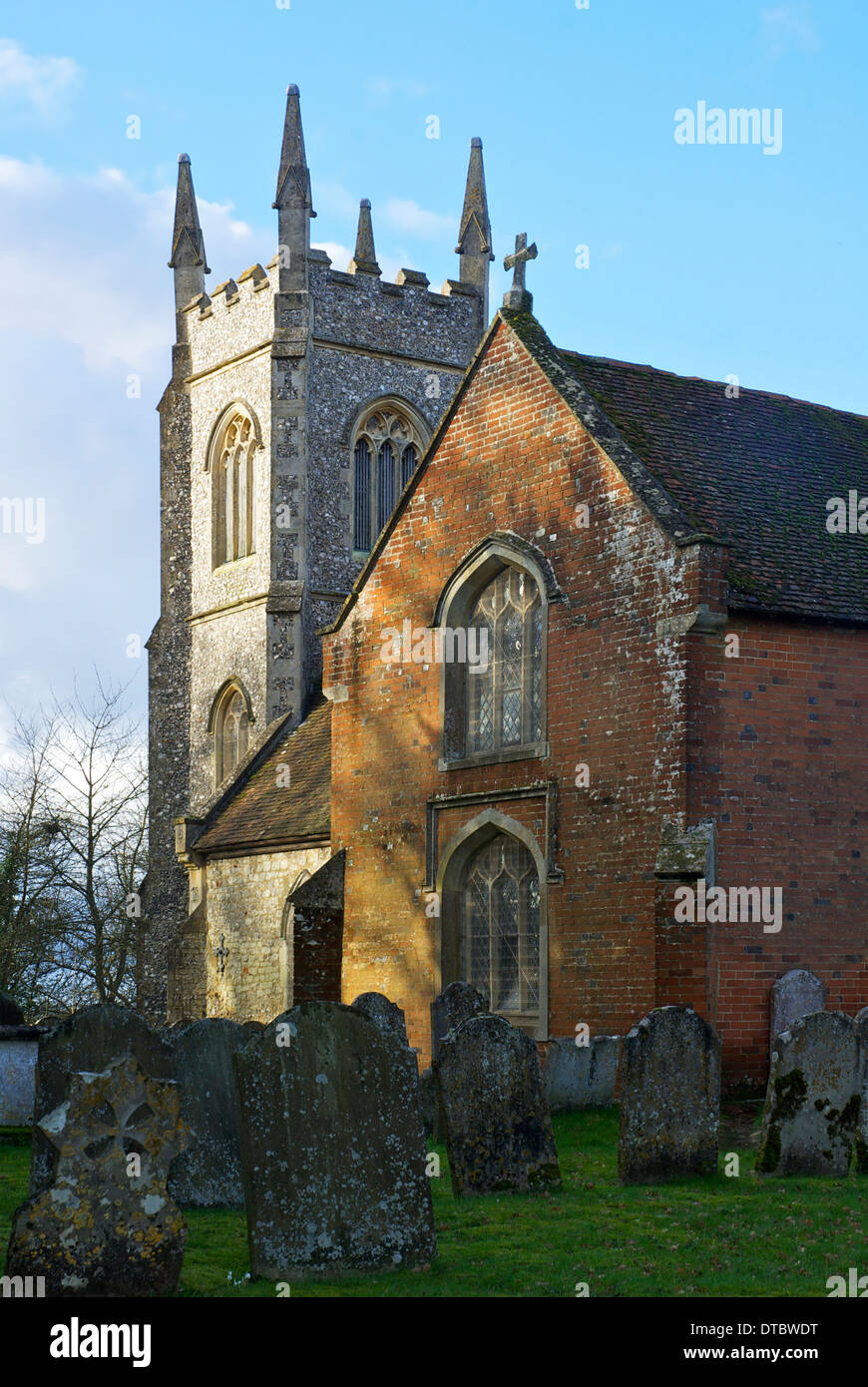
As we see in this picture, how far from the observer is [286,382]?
33.4 metres

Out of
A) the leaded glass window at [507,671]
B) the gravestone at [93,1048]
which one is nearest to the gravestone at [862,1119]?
the gravestone at [93,1048]

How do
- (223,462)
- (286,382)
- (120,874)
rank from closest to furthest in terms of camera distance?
(286,382), (223,462), (120,874)

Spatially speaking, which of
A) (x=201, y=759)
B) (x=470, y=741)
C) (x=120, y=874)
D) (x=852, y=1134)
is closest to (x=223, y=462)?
(x=201, y=759)

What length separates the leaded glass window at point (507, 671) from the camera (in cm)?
1995

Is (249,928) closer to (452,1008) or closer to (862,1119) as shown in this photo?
(452,1008)

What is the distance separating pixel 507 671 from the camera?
20.4 meters

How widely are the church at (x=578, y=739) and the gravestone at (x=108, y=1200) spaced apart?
928 cm

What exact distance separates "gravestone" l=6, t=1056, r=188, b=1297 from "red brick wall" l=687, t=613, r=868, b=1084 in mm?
9578

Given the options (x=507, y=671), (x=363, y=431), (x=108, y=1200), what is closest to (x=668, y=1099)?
(x=108, y=1200)

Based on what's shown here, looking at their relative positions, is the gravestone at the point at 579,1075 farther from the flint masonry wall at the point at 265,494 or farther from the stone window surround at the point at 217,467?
the stone window surround at the point at 217,467

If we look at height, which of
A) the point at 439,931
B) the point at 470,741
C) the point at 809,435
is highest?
the point at 809,435

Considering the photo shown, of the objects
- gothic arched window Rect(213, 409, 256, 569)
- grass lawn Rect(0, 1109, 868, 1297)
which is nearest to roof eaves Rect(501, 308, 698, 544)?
grass lawn Rect(0, 1109, 868, 1297)
